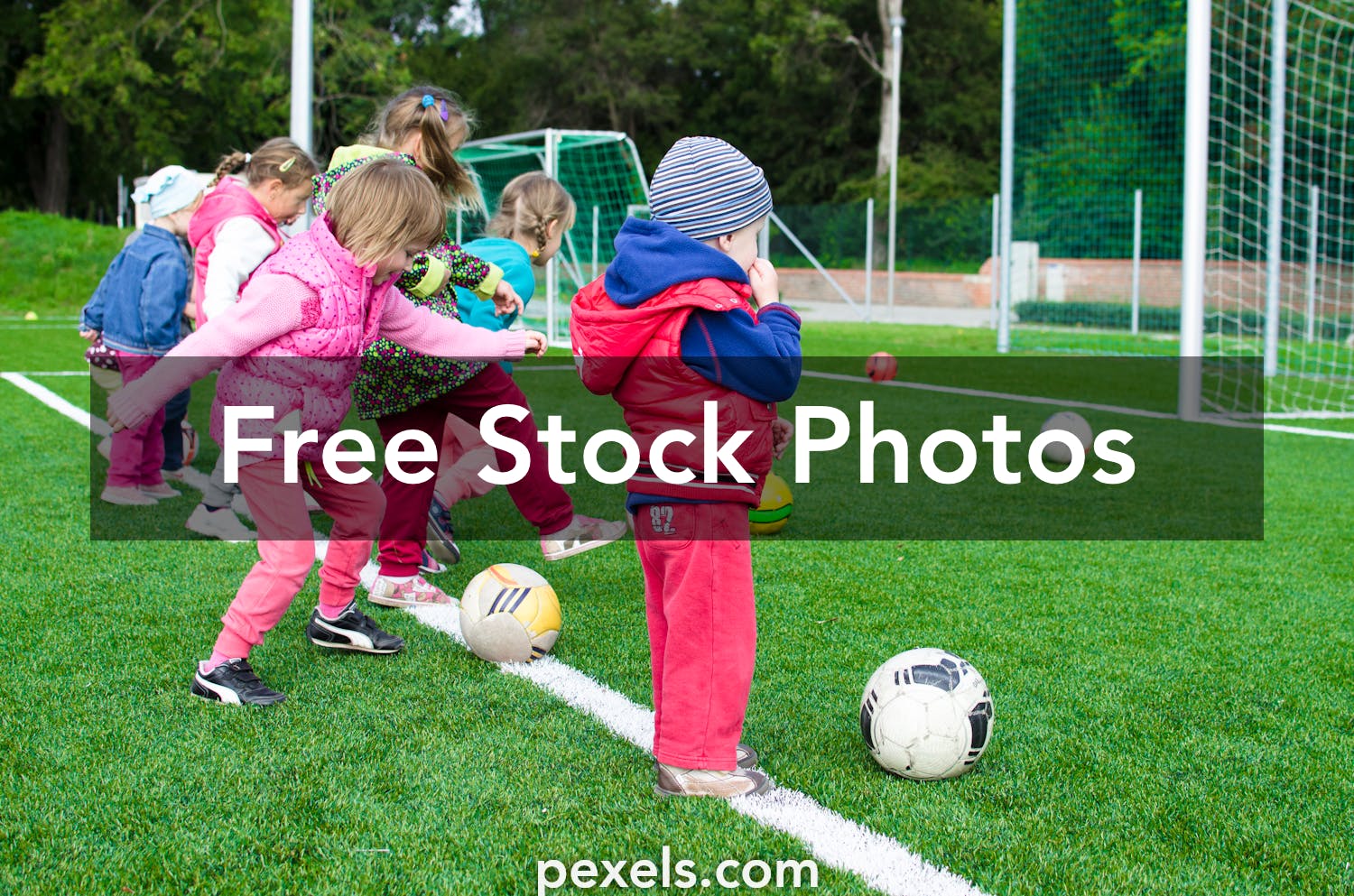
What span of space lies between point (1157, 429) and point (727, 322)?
7429 millimetres

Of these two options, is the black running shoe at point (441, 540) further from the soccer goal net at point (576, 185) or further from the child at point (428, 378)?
the soccer goal net at point (576, 185)

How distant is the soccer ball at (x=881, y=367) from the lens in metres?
12.6

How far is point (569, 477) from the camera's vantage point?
23.2ft

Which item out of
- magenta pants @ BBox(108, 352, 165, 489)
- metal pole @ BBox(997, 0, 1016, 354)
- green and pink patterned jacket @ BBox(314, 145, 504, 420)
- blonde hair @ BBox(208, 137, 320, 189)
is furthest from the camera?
metal pole @ BBox(997, 0, 1016, 354)

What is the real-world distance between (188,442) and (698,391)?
17.3ft

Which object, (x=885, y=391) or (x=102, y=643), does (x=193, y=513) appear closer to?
(x=102, y=643)

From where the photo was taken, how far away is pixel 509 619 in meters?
3.79

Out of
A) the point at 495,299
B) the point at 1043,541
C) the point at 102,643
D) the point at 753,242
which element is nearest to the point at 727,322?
the point at 753,242

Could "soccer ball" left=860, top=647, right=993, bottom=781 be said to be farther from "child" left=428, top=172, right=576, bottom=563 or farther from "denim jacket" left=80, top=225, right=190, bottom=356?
"denim jacket" left=80, top=225, right=190, bottom=356

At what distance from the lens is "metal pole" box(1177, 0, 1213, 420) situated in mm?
9164

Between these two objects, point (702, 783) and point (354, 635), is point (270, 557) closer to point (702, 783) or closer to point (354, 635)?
point (354, 635)

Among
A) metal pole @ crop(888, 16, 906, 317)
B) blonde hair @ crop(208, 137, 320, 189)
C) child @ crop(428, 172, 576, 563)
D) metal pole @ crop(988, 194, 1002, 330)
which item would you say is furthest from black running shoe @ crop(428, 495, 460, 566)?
metal pole @ crop(888, 16, 906, 317)

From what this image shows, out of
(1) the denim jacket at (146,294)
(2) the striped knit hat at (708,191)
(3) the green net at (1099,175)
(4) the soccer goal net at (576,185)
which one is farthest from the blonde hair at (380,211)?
(3) the green net at (1099,175)

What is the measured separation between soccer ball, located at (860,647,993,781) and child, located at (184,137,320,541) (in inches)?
101
